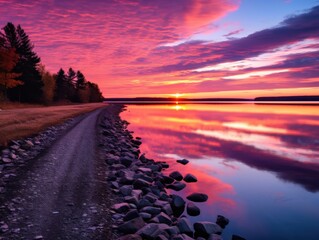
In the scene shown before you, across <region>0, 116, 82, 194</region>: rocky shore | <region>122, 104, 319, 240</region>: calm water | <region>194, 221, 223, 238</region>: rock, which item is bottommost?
<region>122, 104, 319, 240</region>: calm water

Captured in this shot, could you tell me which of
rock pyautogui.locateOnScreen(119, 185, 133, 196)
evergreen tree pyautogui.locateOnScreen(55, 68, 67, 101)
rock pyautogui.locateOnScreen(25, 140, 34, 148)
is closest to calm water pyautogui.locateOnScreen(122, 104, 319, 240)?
rock pyautogui.locateOnScreen(119, 185, 133, 196)

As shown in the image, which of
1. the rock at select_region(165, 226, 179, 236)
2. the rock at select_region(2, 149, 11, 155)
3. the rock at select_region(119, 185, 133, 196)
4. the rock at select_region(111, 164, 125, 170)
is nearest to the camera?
the rock at select_region(165, 226, 179, 236)

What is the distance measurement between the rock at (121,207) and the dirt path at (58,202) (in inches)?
14.1

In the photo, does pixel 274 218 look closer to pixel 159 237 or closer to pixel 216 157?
pixel 159 237

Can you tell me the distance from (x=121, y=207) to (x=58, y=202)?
2.13m

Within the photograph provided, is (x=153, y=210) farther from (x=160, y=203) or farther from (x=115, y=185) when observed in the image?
(x=115, y=185)

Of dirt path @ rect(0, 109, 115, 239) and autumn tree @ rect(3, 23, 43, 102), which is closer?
dirt path @ rect(0, 109, 115, 239)

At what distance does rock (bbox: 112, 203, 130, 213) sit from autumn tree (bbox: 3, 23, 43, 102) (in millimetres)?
64484

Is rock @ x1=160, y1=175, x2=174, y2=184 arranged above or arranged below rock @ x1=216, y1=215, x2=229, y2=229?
above

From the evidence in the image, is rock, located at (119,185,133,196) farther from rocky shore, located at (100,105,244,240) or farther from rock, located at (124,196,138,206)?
rock, located at (124,196,138,206)

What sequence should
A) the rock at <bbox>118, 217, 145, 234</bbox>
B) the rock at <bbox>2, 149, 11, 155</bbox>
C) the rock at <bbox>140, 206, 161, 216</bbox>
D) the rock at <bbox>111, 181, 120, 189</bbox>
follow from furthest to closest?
the rock at <bbox>2, 149, 11, 155</bbox>
the rock at <bbox>111, 181, 120, 189</bbox>
the rock at <bbox>140, 206, 161, 216</bbox>
the rock at <bbox>118, 217, 145, 234</bbox>

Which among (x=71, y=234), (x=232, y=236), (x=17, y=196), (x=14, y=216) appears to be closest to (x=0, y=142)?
(x=17, y=196)

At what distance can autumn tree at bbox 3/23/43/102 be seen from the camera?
6700 cm

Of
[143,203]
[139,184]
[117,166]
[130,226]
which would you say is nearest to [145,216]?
[143,203]
